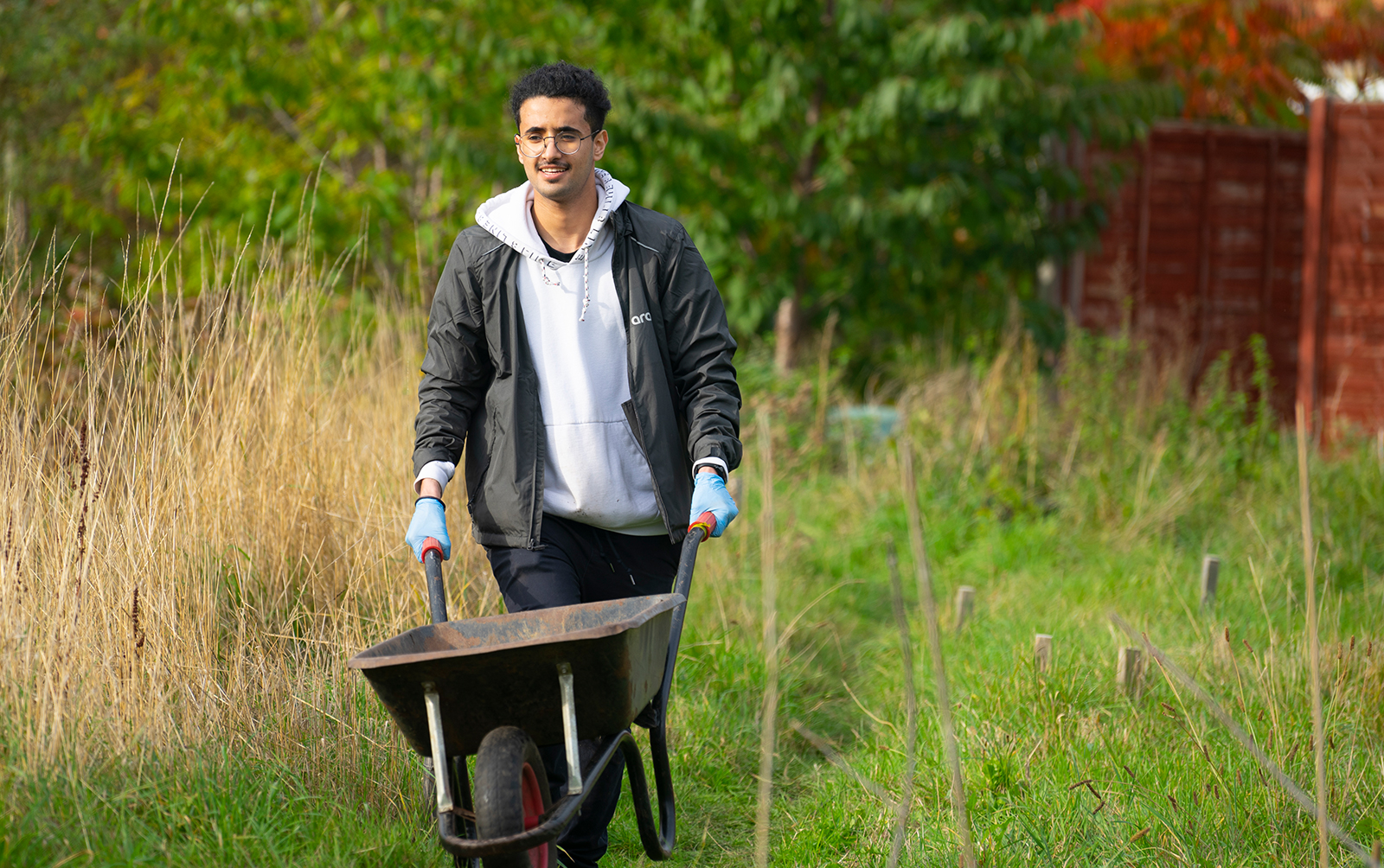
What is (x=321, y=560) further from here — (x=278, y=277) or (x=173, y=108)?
(x=173, y=108)

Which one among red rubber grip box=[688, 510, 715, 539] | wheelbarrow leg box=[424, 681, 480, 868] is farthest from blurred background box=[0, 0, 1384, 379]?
wheelbarrow leg box=[424, 681, 480, 868]

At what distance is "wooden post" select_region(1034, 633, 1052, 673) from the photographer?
3938mm

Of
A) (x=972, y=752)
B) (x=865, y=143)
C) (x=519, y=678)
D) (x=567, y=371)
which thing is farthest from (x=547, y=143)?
(x=865, y=143)

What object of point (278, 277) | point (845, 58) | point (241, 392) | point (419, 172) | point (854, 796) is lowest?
point (854, 796)

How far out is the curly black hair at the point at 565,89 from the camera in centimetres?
292

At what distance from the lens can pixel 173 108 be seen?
7.76 m

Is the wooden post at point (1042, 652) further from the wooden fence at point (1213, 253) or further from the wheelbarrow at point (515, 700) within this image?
the wooden fence at point (1213, 253)

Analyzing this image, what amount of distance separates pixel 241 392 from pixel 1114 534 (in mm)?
4107

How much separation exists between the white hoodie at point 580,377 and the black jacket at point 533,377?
4cm

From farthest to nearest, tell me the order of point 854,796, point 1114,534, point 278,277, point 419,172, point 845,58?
point 419,172
point 845,58
point 1114,534
point 278,277
point 854,796

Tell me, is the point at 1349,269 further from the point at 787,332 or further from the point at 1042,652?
the point at 1042,652

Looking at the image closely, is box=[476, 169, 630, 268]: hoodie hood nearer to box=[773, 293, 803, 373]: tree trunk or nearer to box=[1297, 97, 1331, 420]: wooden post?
box=[773, 293, 803, 373]: tree trunk

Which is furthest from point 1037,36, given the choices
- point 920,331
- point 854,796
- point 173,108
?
point 173,108

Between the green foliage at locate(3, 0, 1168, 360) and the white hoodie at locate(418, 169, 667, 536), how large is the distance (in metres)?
4.18
